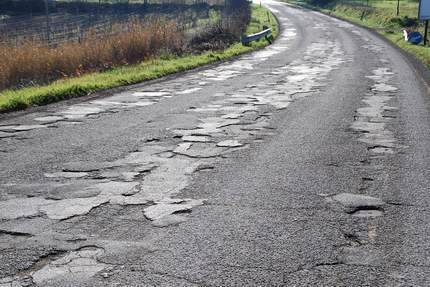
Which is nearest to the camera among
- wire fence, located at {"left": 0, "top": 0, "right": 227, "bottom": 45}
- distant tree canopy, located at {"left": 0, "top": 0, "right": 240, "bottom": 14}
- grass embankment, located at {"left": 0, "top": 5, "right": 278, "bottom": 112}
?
grass embankment, located at {"left": 0, "top": 5, "right": 278, "bottom": 112}

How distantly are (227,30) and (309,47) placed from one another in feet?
14.1

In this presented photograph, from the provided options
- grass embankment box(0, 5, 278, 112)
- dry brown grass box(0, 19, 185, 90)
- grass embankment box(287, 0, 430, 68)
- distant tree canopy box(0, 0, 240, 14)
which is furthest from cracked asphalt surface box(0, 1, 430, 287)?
distant tree canopy box(0, 0, 240, 14)

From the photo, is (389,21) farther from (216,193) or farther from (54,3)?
(216,193)

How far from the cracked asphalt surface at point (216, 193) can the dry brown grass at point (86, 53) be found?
3.83 metres

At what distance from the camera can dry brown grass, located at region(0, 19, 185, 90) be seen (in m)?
14.0

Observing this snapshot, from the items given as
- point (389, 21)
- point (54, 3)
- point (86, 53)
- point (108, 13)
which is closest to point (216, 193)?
point (86, 53)

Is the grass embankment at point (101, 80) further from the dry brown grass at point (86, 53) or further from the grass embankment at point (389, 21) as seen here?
the grass embankment at point (389, 21)

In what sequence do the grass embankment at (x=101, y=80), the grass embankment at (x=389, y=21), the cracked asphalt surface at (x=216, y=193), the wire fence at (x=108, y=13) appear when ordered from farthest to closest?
the wire fence at (x=108, y=13) → the grass embankment at (x=389, y=21) → the grass embankment at (x=101, y=80) → the cracked asphalt surface at (x=216, y=193)

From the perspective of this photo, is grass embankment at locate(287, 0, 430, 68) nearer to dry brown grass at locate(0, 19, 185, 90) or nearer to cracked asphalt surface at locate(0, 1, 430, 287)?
dry brown grass at locate(0, 19, 185, 90)

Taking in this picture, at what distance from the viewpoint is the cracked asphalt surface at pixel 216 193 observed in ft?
13.0

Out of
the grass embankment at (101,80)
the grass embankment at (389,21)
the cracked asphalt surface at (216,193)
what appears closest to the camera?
the cracked asphalt surface at (216,193)

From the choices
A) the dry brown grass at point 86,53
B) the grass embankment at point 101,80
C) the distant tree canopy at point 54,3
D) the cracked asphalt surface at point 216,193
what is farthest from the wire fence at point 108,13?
the cracked asphalt surface at point 216,193

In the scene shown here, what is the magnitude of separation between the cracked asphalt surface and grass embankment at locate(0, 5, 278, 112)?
2.17 ft

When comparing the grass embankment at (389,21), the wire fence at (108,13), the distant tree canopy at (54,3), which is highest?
the distant tree canopy at (54,3)
